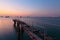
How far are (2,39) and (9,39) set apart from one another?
175 centimetres

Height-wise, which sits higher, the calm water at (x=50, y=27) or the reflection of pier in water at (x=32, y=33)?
the reflection of pier in water at (x=32, y=33)

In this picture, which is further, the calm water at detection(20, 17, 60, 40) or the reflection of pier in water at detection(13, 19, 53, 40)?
the calm water at detection(20, 17, 60, 40)

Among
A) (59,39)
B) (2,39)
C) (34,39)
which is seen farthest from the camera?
(2,39)

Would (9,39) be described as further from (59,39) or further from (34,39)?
(34,39)

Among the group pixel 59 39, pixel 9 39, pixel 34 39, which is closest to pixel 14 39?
pixel 9 39

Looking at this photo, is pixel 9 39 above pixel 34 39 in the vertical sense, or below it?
below

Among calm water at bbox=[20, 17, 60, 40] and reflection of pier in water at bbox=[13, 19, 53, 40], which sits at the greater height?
reflection of pier in water at bbox=[13, 19, 53, 40]

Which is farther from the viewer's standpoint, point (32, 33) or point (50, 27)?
point (50, 27)

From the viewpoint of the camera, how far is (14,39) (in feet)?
95.7

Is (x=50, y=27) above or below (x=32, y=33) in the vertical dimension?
below

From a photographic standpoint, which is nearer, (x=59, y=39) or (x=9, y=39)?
(x=59, y=39)

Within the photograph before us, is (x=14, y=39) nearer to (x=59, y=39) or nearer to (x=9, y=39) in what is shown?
(x=9, y=39)

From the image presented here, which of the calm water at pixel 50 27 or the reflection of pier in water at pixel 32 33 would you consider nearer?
the reflection of pier in water at pixel 32 33

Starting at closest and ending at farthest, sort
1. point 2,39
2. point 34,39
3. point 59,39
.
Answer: point 34,39, point 59,39, point 2,39
